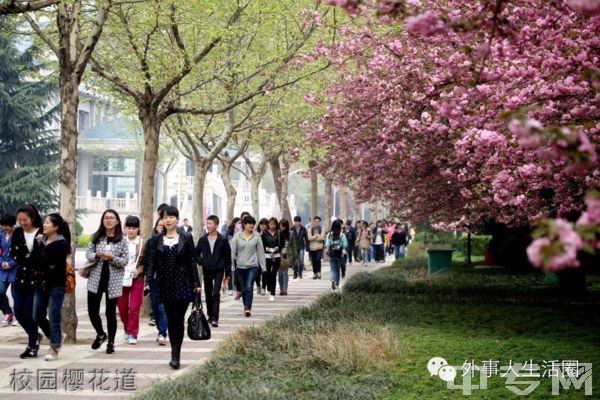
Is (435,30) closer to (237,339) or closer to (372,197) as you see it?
(237,339)

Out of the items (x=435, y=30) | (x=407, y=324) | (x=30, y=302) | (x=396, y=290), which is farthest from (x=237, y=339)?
(x=396, y=290)

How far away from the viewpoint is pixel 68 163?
46.3 feet

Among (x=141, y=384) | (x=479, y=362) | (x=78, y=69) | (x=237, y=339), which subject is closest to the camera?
(x=141, y=384)

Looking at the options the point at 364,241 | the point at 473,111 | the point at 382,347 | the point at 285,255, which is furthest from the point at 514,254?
the point at 473,111

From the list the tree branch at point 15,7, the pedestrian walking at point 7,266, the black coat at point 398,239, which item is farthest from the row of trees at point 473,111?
the black coat at point 398,239

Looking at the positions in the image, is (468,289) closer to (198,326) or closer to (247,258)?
(247,258)

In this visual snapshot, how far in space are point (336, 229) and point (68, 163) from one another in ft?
43.4

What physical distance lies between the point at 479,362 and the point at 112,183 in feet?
239

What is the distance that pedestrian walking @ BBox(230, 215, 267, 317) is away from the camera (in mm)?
18109

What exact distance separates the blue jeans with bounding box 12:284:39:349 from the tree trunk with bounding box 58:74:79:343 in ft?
5.51

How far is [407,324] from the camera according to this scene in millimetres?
14539

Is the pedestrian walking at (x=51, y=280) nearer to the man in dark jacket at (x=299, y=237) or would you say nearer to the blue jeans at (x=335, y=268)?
the blue jeans at (x=335, y=268)

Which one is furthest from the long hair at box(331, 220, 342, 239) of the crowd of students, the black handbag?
the black handbag

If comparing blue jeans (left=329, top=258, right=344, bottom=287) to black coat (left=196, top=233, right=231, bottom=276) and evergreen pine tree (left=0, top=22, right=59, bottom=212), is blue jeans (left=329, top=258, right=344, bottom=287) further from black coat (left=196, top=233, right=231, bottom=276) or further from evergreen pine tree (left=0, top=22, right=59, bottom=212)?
evergreen pine tree (left=0, top=22, right=59, bottom=212)
